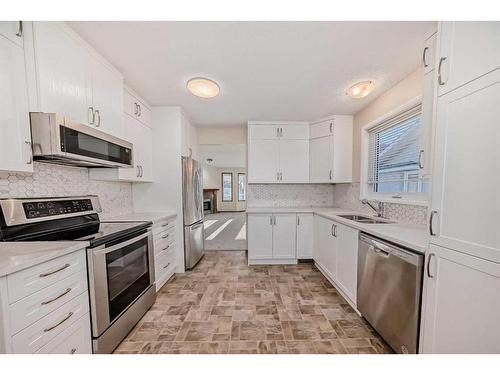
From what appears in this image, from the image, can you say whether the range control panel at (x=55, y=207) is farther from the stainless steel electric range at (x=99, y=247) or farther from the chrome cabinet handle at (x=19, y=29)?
the chrome cabinet handle at (x=19, y=29)

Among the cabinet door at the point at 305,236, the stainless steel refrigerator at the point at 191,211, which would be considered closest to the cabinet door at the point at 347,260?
the cabinet door at the point at 305,236

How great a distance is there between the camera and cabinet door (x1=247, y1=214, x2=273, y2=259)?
3092 millimetres

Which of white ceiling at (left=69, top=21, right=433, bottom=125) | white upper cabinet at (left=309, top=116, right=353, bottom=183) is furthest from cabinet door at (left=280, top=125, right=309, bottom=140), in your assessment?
white ceiling at (left=69, top=21, right=433, bottom=125)

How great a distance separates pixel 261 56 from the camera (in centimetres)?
171

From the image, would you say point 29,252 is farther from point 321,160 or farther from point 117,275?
point 321,160

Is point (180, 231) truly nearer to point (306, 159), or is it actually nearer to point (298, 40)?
point (306, 159)

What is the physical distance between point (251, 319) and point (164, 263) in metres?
1.29

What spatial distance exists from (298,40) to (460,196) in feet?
4.85

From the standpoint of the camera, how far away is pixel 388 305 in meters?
1.45

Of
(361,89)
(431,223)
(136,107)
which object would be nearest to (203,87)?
(136,107)

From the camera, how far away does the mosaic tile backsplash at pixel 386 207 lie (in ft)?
6.06

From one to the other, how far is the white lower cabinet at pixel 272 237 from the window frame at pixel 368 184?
107cm

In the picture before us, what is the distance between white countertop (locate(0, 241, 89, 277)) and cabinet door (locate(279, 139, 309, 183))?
274cm

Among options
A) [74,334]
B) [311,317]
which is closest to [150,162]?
[74,334]
